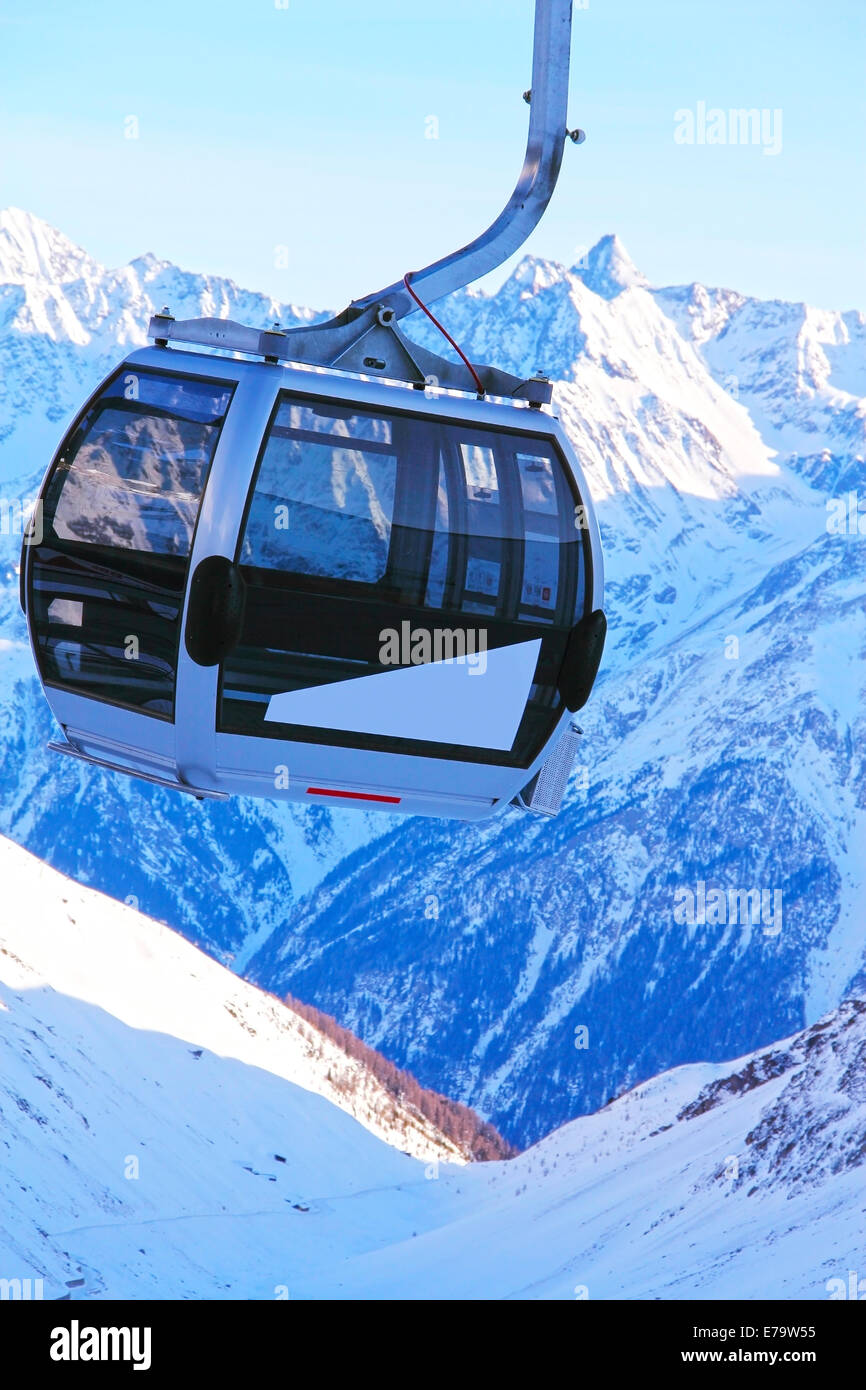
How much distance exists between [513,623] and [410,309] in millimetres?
2110

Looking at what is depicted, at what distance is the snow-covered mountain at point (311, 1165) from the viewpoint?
70.7m

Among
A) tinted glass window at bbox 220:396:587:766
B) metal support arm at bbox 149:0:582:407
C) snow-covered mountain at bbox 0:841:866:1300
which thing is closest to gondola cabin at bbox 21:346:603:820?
tinted glass window at bbox 220:396:587:766

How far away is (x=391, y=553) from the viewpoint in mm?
11125

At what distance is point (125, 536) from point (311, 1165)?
9882 cm

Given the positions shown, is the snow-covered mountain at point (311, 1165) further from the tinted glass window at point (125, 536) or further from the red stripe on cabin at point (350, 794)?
the tinted glass window at point (125, 536)

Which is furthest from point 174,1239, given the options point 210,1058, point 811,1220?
point 811,1220

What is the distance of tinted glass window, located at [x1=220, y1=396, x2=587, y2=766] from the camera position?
10789 mm

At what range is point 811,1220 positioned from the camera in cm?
6475

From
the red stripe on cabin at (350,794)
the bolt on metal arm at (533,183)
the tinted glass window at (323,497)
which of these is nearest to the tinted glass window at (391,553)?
the tinted glass window at (323,497)

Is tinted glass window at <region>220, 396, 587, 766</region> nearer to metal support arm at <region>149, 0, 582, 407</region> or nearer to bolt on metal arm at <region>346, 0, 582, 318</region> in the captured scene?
metal support arm at <region>149, 0, 582, 407</region>

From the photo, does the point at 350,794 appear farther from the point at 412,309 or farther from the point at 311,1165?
the point at 311,1165

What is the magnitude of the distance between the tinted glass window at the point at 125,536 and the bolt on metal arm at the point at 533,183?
1368 millimetres
